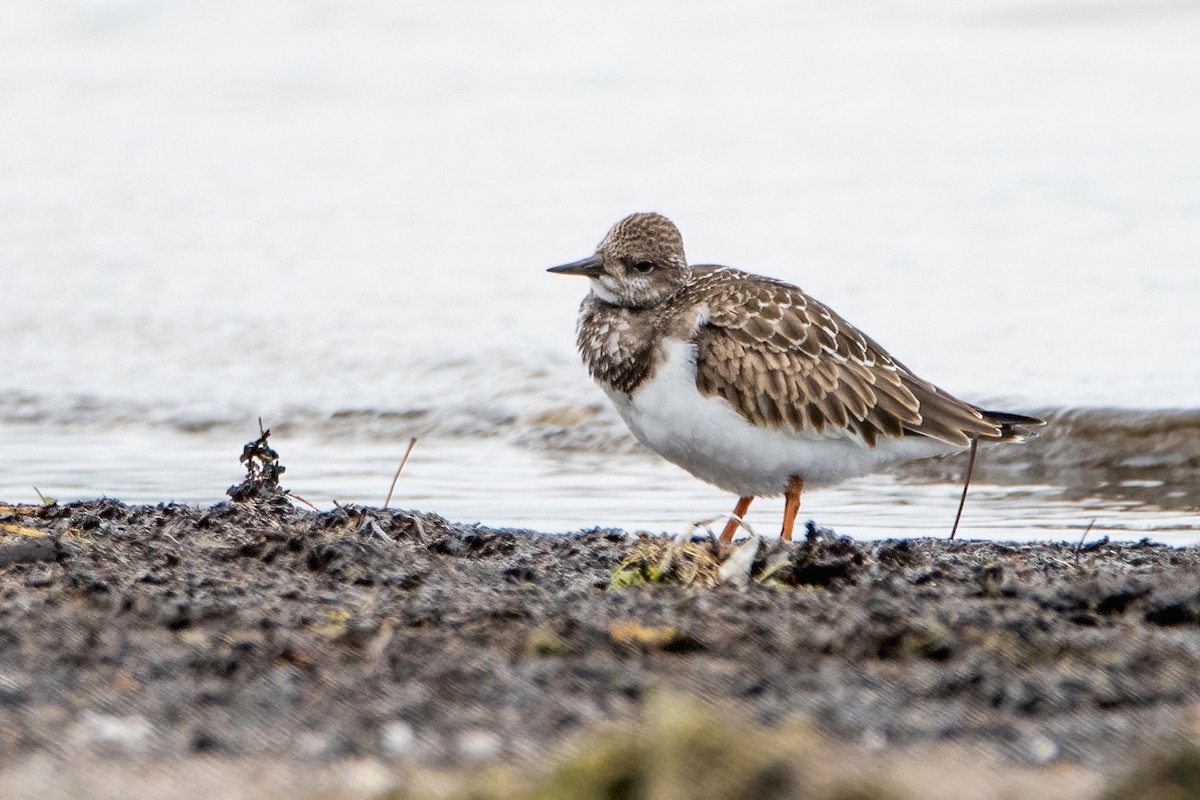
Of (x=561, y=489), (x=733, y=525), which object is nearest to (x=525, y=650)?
(x=733, y=525)

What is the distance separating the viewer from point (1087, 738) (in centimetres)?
230

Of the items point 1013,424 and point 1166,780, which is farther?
point 1013,424

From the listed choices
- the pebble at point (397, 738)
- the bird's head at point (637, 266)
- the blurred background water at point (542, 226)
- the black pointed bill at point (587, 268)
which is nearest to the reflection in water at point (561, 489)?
the blurred background water at point (542, 226)

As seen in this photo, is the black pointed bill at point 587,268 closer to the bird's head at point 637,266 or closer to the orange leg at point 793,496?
the bird's head at point 637,266

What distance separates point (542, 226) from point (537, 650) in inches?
348

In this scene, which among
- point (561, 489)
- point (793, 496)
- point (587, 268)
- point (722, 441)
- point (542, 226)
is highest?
point (542, 226)

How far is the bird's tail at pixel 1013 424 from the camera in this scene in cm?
520

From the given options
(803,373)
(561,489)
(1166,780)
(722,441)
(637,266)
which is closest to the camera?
(1166,780)

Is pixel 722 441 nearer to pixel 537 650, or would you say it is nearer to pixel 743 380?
pixel 743 380

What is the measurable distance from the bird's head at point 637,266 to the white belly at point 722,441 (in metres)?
0.33

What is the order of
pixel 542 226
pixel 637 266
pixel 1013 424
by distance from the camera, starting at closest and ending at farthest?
pixel 637 266, pixel 1013 424, pixel 542 226

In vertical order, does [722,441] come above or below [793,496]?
above

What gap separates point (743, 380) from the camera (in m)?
4.63

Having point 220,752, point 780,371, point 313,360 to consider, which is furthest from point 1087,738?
point 313,360
